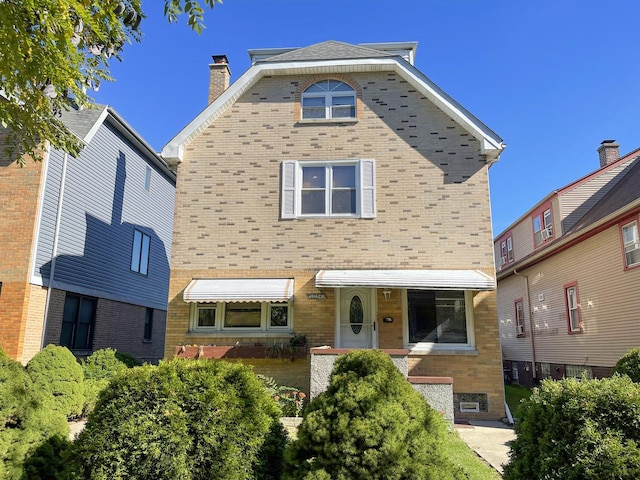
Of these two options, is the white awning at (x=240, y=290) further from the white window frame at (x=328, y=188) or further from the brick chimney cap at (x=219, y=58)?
the brick chimney cap at (x=219, y=58)

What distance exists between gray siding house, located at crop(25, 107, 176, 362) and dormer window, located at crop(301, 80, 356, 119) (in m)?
7.65

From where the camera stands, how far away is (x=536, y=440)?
14.3 feet

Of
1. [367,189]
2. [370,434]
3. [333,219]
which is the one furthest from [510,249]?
[370,434]

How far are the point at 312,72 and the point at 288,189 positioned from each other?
371 centimetres

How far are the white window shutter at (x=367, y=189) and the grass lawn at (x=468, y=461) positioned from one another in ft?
20.4

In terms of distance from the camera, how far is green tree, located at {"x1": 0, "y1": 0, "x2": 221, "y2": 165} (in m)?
6.68

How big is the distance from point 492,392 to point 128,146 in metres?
17.4

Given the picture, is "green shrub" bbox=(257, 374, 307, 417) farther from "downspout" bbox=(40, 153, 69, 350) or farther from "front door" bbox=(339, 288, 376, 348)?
"downspout" bbox=(40, 153, 69, 350)

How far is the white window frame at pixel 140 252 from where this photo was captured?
2100cm

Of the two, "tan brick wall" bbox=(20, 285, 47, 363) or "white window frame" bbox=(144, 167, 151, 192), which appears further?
"white window frame" bbox=(144, 167, 151, 192)

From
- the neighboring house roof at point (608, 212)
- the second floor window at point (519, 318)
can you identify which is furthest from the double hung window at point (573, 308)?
the second floor window at point (519, 318)

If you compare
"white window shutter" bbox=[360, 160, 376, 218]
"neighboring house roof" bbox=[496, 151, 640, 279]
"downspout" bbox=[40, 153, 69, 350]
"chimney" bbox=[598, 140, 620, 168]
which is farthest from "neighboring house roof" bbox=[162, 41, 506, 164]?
"chimney" bbox=[598, 140, 620, 168]

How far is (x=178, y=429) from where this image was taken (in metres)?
4.42

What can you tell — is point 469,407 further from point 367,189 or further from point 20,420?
point 20,420
